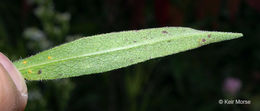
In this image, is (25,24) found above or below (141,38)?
below

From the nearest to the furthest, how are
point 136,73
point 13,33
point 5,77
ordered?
point 5,77 < point 136,73 < point 13,33

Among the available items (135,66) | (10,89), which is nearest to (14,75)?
(10,89)

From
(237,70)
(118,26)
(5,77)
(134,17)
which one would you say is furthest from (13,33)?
(5,77)

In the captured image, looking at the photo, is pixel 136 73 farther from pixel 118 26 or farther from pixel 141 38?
pixel 141 38

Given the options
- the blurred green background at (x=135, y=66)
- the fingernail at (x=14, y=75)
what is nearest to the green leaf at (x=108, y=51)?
the fingernail at (x=14, y=75)

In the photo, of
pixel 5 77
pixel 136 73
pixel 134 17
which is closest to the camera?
pixel 5 77

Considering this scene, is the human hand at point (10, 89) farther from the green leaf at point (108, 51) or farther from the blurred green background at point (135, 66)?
the blurred green background at point (135, 66)

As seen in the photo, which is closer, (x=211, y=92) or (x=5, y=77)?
(x=5, y=77)

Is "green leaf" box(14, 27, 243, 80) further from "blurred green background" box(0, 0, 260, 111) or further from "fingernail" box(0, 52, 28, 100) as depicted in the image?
"blurred green background" box(0, 0, 260, 111)

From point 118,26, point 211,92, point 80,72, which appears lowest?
point 211,92
